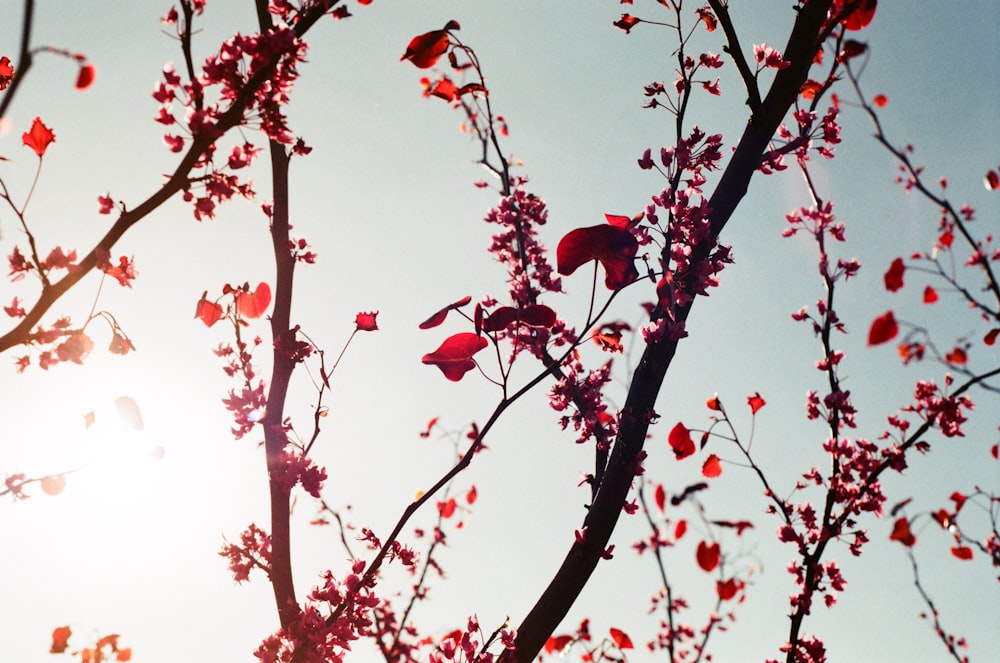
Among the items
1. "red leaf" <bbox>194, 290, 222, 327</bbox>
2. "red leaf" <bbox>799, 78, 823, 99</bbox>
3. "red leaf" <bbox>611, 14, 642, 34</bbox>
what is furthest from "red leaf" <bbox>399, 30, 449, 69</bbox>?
"red leaf" <bbox>799, 78, 823, 99</bbox>

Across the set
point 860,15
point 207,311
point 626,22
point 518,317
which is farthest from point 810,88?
point 207,311

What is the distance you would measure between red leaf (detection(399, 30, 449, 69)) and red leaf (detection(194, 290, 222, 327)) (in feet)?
4.94

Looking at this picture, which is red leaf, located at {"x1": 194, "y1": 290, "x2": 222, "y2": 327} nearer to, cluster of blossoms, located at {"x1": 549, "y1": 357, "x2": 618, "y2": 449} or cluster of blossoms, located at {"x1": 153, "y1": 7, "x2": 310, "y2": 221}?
cluster of blossoms, located at {"x1": 153, "y1": 7, "x2": 310, "y2": 221}

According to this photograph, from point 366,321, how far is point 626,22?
2367 millimetres

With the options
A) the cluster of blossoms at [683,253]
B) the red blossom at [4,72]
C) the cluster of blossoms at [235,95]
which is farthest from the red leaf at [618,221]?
the red blossom at [4,72]

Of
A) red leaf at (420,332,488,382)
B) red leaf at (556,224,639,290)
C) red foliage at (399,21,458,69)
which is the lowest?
red leaf at (420,332,488,382)

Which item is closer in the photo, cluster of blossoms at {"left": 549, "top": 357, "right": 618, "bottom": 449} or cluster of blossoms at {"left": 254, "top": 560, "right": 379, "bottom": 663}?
cluster of blossoms at {"left": 254, "top": 560, "right": 379, "bottom": 663}

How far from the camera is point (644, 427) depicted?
2.66m

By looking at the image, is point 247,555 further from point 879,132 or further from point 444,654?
point 879,132

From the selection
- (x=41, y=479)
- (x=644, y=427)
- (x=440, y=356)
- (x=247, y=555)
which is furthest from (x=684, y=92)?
(x=41, y=479)

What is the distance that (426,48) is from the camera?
2943 millimetres

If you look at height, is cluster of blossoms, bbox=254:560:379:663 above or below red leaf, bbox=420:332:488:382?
below

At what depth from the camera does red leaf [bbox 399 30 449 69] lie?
113 inches

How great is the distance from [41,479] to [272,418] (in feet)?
3.35
